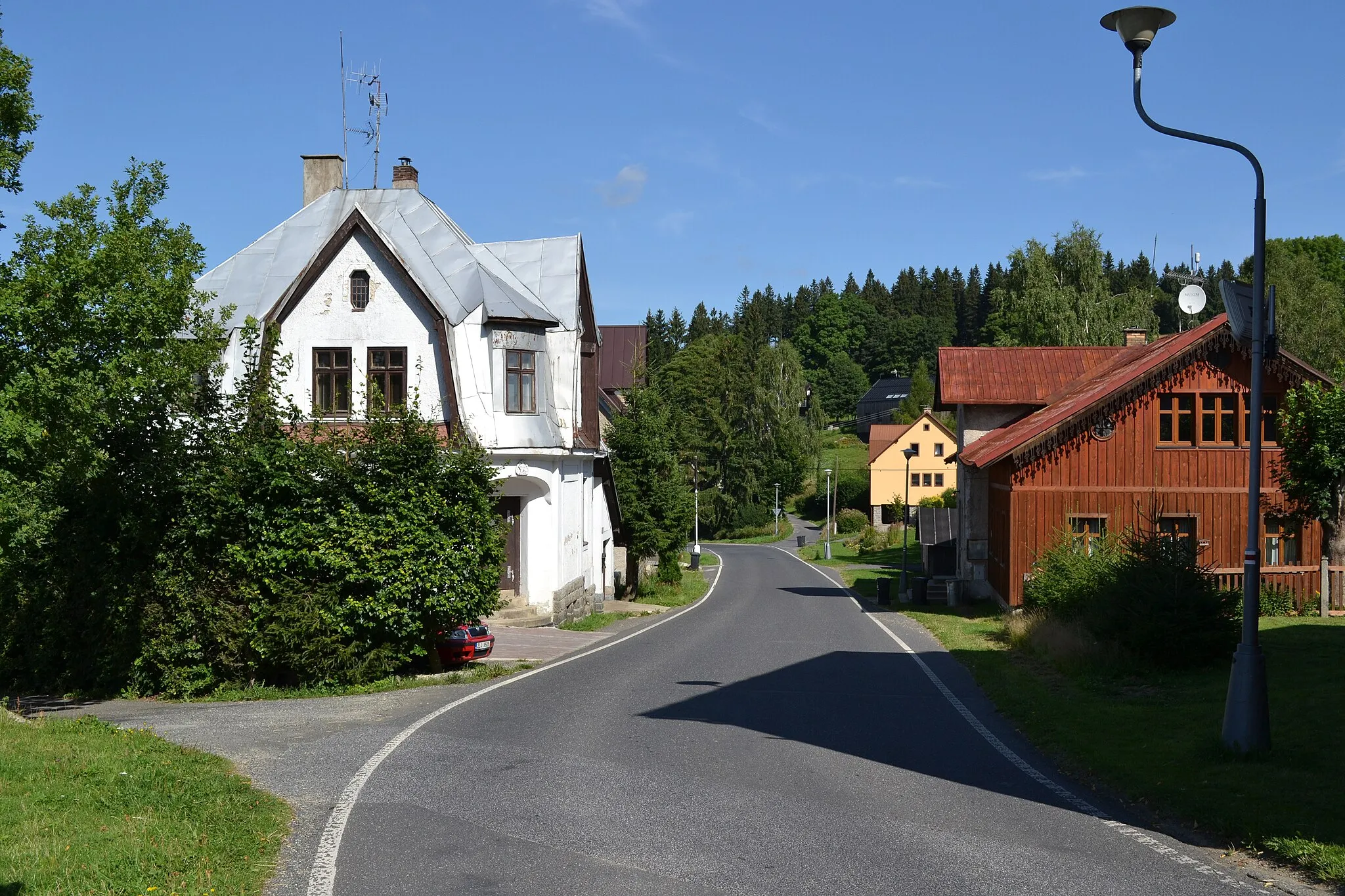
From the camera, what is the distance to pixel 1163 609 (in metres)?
16.0

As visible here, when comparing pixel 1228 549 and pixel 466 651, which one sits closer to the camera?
pixel 466 651

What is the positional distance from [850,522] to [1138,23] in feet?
271

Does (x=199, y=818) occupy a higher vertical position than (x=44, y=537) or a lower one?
lower

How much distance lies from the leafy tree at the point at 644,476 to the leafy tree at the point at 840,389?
368ft

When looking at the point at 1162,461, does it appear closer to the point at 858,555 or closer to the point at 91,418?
the point at 91,418

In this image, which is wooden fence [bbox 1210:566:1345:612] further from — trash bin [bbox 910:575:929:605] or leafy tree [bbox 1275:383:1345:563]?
trash bin [bbox 910:575:929:605]

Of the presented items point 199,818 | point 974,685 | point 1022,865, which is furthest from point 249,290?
point 1022,865

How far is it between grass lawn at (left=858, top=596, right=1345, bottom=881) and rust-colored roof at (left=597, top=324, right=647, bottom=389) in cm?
5003

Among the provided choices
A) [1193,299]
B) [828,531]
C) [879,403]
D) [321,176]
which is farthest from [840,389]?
[1193,299]

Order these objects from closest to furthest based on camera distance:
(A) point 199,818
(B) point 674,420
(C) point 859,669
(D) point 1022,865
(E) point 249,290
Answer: (D) point 1022,865, (A) point 199,818, (C) point 859,669, (E) point 249,290, (B) point 674,420

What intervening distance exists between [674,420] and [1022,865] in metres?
69.4

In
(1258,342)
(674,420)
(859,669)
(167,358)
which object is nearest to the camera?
(1258,342)

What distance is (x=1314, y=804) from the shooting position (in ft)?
28.2

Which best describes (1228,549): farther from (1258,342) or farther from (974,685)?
(1258,342)
